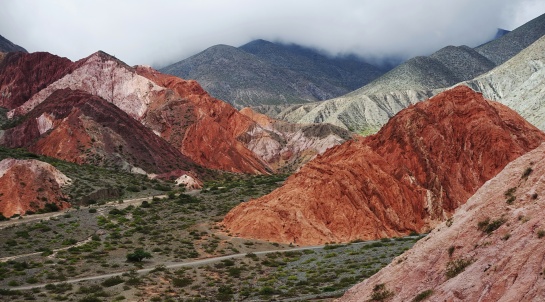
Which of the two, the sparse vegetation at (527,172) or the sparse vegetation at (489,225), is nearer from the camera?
the sparse vegetation at (489,225)

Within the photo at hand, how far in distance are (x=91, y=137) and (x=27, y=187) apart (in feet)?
134

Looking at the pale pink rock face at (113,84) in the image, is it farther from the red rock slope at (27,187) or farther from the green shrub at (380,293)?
the green shrub at (380,293)

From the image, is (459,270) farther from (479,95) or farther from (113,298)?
(479,95)

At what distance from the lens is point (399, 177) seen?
71.1 m

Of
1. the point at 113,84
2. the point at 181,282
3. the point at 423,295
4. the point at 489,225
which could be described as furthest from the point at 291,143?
the point at 423,295

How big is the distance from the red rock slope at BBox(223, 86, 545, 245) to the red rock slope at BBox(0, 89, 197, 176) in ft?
176

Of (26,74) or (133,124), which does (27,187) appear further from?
(26,74)

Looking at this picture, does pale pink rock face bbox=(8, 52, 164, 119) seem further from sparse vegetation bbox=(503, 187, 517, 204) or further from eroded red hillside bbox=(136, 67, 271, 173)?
sparse vegetation bbox=(503, 187, 517, 204)

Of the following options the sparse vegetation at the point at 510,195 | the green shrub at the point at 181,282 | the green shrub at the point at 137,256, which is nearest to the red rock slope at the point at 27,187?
the green shrub at the point at 137,256

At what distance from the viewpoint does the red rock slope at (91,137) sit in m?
113

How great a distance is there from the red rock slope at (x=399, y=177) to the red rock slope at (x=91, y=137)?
53595 millimetres

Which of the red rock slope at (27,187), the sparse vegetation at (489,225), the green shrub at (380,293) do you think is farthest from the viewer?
the red rock slope at (27,187)

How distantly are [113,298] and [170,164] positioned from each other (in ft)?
304

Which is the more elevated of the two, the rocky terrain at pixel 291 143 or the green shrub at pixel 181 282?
the rocky terrain at pixel 291 143
